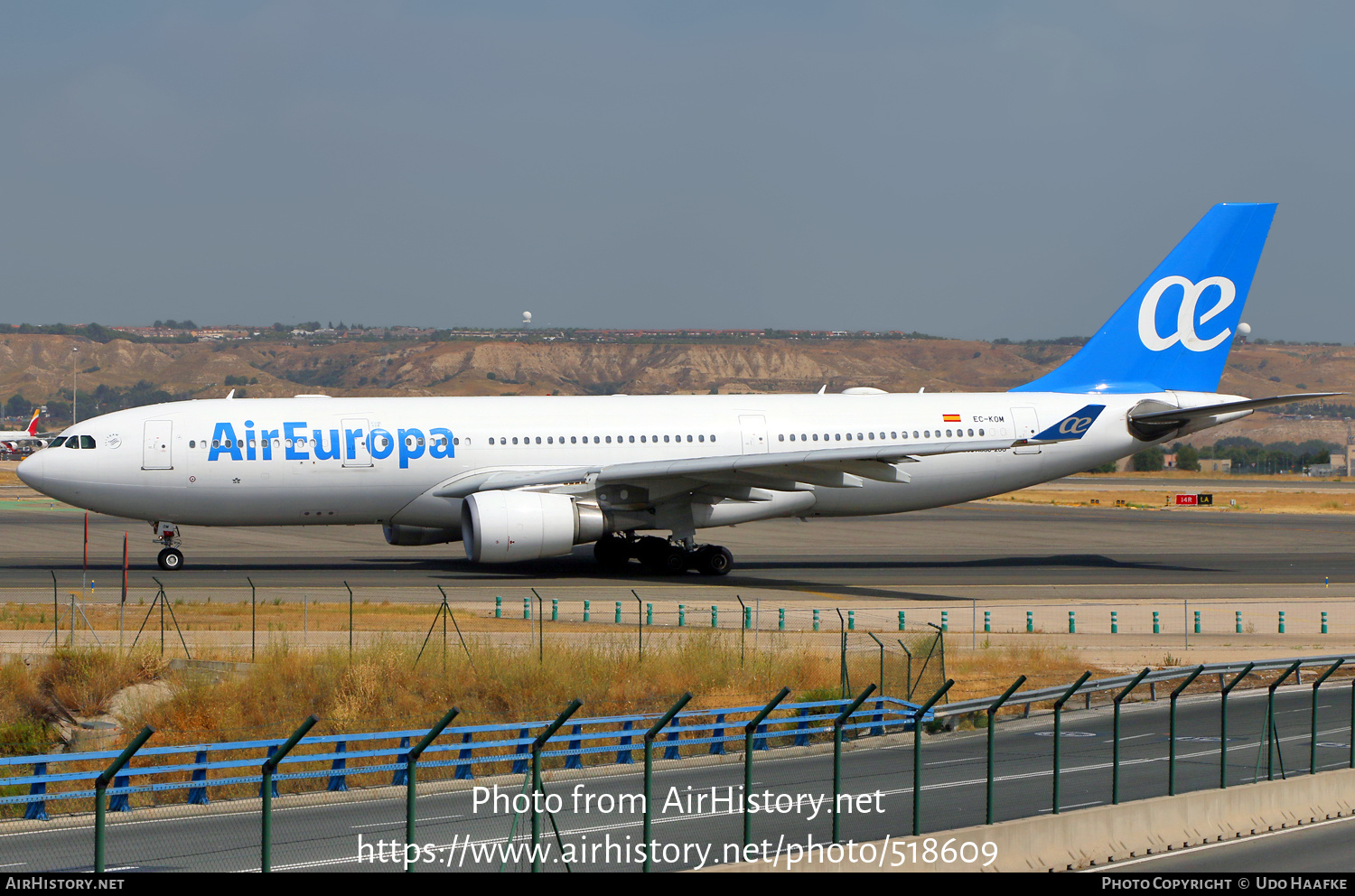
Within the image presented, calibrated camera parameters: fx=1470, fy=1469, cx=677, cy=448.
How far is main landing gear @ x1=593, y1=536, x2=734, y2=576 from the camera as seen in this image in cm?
3812

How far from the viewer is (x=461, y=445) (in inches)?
1444

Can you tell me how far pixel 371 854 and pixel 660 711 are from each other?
9.96 metres

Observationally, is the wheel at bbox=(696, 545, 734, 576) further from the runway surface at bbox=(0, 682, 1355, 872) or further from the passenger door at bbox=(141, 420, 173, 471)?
the runway surface at bbox=(0, 682, 1355, 872)

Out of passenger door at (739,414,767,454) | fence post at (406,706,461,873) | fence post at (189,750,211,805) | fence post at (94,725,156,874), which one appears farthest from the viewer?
passenger door at (739,414,767,454)

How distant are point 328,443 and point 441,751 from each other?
A: 72.7 ft

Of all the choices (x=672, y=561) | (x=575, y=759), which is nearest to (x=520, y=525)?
(x=672, y=561)

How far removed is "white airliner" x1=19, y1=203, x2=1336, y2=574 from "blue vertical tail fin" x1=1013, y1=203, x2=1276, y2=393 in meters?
0.05

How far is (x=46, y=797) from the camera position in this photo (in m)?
12.3

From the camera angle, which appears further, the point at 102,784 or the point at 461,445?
the point at 461,445

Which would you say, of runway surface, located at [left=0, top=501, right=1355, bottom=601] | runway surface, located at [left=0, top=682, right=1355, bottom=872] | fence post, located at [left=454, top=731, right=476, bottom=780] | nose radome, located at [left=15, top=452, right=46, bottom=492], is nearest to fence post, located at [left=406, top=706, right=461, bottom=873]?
runway surface, located at [left=0, top=682, right=1355, bottom=872]

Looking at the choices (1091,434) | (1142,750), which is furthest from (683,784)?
(1091,434)

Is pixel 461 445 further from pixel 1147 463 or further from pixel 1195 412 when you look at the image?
pixel 1147 463

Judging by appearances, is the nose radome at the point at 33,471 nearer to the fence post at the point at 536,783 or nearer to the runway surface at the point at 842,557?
the runway surface at the point at 842,557
